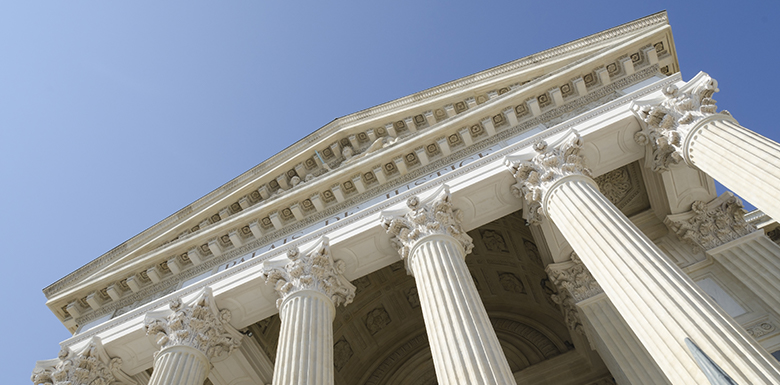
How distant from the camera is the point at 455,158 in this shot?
639 inches

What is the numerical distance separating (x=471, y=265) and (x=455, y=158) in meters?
6.05

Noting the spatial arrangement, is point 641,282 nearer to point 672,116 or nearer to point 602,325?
point 602,325

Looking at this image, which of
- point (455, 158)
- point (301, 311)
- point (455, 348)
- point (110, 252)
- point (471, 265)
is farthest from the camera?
point (471, 265)

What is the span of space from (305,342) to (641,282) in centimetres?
674

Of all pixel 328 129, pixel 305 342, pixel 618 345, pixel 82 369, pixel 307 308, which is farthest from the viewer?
pixel 328 129

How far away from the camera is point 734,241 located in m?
14.1

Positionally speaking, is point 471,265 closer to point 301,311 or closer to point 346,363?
point 346,363

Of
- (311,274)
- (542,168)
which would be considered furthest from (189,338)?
(542,168)

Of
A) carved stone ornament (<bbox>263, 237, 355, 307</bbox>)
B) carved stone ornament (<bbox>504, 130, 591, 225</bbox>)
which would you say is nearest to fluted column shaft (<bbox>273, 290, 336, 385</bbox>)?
carved stone ornament (<bbox>263, 237, 355, 307</bbox>)

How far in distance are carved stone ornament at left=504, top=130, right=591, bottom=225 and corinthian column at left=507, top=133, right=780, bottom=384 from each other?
0.08 ft

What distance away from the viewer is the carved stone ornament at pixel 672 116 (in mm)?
12406

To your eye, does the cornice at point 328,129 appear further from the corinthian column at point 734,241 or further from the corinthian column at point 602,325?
the corinthian column at point 602,325

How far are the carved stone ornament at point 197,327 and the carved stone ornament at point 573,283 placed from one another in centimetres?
913

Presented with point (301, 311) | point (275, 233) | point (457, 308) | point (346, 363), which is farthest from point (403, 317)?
point (457, 308)
